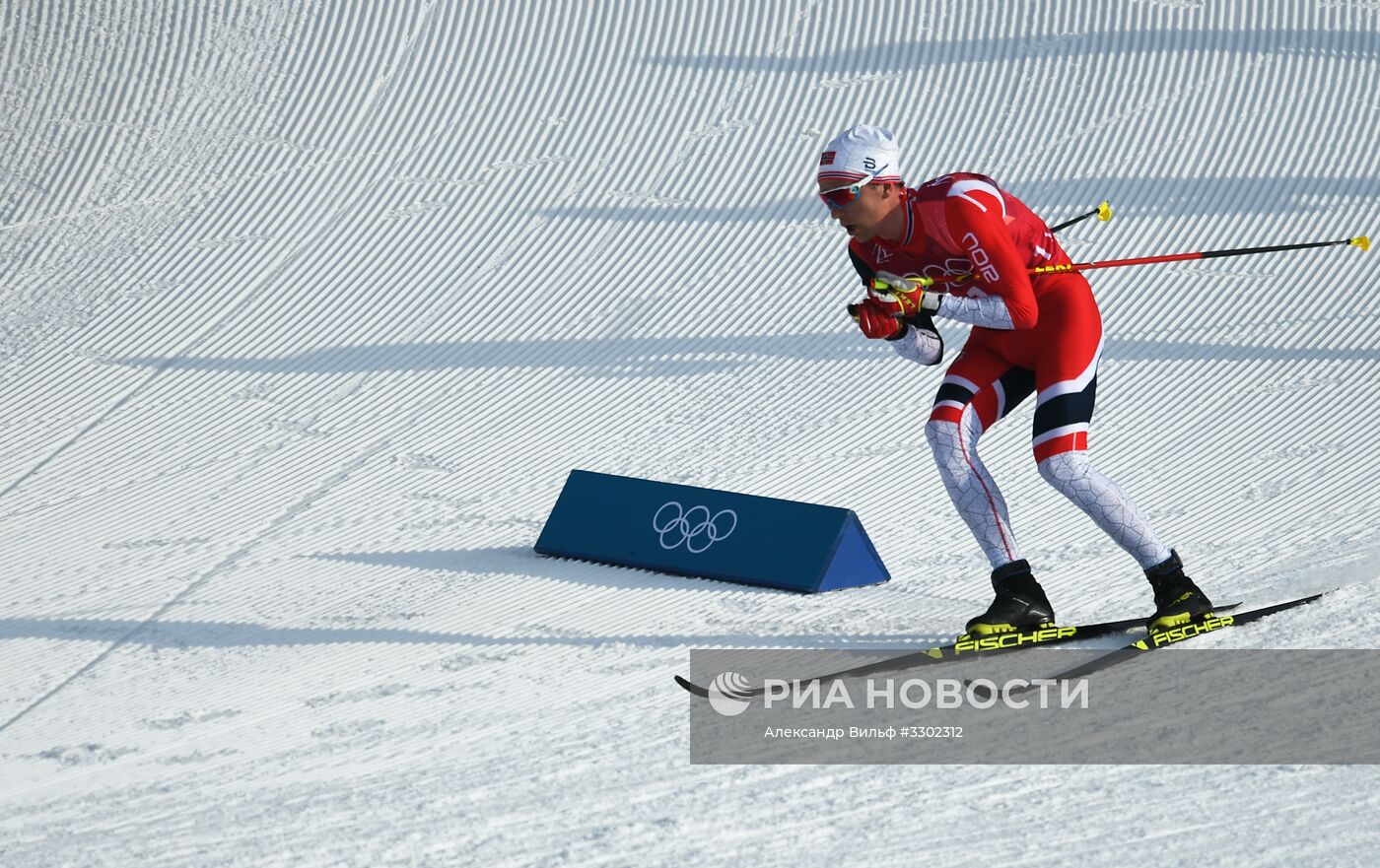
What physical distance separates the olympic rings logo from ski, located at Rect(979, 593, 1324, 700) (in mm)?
1111

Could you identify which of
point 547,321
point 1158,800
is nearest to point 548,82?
point 547,321

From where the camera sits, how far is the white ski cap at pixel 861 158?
332 centimetres

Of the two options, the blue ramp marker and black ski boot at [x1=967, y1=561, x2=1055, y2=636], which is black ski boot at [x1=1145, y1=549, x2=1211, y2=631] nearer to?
black ski boot at [x1=967, y1=561, x2=1055, y2=636]

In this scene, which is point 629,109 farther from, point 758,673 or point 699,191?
point 758,673

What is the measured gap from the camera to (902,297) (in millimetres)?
3293

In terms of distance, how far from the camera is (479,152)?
867 cm

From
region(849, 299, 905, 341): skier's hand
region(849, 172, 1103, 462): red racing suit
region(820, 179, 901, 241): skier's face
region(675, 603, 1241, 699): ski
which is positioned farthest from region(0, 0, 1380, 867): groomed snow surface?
region(820, 179, 901, 241): skier's face

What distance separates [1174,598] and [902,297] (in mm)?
883

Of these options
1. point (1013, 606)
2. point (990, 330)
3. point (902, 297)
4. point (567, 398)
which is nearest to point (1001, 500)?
point (1013, 606)

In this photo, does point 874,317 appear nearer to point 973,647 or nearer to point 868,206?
point 868,206

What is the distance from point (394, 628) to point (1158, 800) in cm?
190

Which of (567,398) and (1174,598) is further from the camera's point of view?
(567,398)

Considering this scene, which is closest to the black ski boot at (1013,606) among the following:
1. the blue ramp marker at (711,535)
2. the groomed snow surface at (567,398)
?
the groomed snow surface at (567,398)

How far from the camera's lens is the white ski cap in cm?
332
